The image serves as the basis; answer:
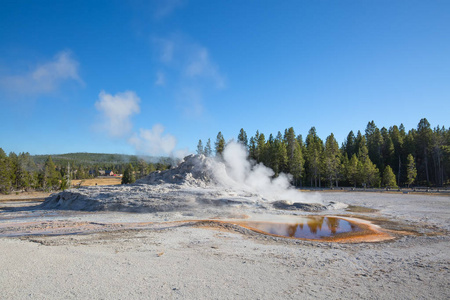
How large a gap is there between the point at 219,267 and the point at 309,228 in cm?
969

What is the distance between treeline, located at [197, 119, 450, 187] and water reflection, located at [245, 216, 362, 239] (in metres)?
39.0

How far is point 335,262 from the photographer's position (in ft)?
29.3

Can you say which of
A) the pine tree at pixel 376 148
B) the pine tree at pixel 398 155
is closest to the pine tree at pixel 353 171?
the pine tree at pixel 376 148

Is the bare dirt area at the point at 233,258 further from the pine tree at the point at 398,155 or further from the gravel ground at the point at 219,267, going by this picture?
the pine tree at the point at 398,155

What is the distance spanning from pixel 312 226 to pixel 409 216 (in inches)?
350

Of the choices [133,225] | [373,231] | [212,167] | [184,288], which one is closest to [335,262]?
[184,288]

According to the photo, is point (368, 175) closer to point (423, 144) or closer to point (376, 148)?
point (376, 148)

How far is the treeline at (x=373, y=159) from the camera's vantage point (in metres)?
53.0

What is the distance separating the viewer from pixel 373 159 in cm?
6238

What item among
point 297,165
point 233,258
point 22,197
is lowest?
point 233,258

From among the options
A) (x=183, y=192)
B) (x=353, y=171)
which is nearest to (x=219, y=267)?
(x=183, y=192)

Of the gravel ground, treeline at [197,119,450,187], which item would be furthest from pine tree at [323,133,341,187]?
the gravel ground

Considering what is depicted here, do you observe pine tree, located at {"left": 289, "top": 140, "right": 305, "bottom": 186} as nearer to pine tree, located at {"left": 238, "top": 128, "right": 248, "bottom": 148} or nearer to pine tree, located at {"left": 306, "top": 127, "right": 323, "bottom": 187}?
pine tree, located at {"left": 306, "top": 127, "right": 323, "bottom": 187}

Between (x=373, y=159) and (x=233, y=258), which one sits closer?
(x=233, y=258)
